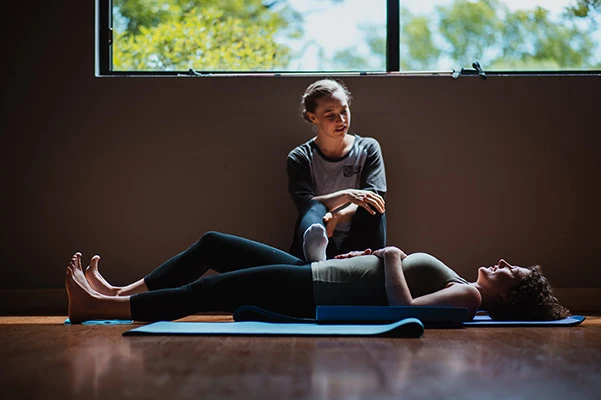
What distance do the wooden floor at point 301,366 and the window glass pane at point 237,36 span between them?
2.10m

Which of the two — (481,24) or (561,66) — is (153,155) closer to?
(481,24)

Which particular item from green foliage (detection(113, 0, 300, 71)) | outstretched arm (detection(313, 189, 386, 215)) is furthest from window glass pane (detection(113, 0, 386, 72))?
outstretched arm (detection(313, 189, 386, 215))

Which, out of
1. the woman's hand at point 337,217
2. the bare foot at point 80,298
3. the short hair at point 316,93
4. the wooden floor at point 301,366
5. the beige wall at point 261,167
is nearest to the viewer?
the wooden floor at point 301,366

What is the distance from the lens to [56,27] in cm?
393

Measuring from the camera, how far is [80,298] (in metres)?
Answer: 2.48

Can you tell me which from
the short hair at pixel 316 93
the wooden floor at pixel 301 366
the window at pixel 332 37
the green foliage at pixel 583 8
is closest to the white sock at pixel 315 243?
the wooden floor at pixel 301 366

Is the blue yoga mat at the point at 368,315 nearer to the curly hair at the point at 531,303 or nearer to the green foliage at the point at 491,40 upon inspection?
the curly hair at the point at 531,303

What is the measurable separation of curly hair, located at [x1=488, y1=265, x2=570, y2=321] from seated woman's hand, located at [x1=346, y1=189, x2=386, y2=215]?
2.59 feet

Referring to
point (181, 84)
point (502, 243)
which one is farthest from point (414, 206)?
point (181, 84)

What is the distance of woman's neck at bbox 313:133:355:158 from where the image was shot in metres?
3.54

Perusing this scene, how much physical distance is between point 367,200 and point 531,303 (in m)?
Answer: 0.90

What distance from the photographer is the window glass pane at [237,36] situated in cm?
401

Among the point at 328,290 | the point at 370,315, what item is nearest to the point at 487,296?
the point at 370,315

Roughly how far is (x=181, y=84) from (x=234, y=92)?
0.30m
